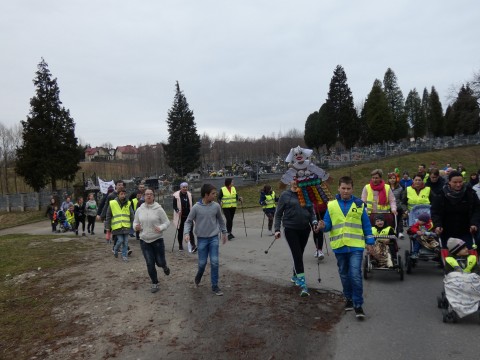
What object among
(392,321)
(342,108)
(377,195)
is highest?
(342,108)

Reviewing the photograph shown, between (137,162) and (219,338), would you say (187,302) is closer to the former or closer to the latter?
(219,338)

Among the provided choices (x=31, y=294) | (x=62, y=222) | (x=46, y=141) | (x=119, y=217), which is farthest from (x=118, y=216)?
(x=46, y=141)

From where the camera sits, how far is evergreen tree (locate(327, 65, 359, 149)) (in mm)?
48812

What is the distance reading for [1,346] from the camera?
5.34 m

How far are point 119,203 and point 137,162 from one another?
3009 inches

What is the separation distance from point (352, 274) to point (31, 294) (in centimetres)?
621

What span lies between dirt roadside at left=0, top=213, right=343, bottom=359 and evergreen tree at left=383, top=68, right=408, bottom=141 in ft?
174

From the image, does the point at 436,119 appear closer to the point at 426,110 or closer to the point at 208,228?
the point at 426,110

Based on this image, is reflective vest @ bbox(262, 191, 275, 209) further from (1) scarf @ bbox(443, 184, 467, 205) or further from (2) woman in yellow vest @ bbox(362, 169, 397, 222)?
(1) scarf @ bbox(443, 184, 467, 205)

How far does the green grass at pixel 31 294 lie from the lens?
546 centimetres

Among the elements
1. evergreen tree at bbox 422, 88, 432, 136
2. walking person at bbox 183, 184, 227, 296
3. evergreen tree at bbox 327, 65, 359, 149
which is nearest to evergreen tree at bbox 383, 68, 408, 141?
evergreen tree at bbox 327, 65, 359, 149

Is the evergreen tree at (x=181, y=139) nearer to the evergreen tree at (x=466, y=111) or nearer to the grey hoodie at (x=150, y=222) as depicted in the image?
the evergreen tree at (x=466, y=111)

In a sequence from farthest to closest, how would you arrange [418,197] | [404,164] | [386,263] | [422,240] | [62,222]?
[404,164] → [62,222] → [418,197] → [422,240] → [386,263]

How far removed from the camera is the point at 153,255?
7.42 m
